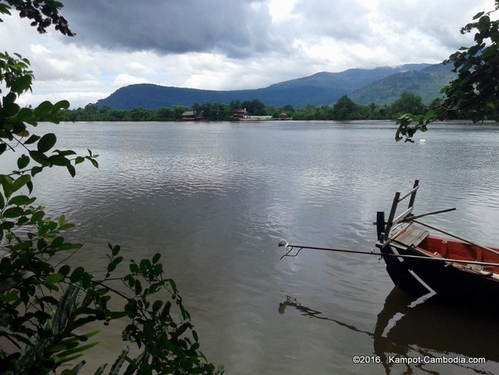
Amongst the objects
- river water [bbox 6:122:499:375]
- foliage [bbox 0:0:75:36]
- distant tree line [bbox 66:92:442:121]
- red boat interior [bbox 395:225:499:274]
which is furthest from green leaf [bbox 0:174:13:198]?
distant tree line [bbox 66:92:442:121]

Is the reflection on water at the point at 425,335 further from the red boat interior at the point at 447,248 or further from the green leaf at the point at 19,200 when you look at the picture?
the green leaf at the point at 19,200

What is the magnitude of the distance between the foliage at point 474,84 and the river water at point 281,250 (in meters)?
5.77

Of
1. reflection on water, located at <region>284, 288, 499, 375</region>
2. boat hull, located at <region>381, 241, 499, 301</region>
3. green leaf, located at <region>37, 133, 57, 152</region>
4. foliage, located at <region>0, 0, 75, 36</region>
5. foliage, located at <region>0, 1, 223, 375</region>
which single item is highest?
foliage, located at <region>0, 0, 75, 36</region>

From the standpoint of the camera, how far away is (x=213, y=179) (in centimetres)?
2491

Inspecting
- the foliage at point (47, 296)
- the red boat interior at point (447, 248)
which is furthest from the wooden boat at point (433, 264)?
the foliage at point (47, 296)

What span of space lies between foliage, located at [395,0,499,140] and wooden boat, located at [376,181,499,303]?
5.76 metres

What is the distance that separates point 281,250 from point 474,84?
1028 centimetres

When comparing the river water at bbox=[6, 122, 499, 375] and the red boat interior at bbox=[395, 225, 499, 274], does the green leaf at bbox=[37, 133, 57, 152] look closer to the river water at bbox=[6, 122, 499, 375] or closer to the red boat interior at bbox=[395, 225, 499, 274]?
the river water at bbox=[6, 122, 499, 375]

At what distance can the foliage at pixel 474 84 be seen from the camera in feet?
8.01

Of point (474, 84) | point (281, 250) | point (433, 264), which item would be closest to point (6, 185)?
point (474, 84)

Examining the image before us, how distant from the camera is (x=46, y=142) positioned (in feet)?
4.06

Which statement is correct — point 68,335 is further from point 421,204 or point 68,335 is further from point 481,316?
point 421,204

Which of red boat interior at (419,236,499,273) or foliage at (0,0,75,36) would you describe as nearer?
foliage at (0,0,75,36)

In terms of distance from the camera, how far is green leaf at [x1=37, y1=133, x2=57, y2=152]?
1.22m
